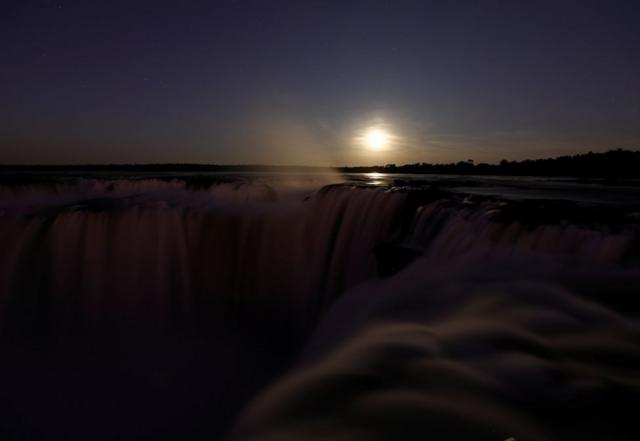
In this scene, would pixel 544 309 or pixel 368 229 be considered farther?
pixel 368 229

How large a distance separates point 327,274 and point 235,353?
307 centimetres

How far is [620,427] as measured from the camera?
2.30 meters

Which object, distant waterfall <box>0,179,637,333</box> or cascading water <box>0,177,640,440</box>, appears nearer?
cascading water <box>0,177,640,440</box>

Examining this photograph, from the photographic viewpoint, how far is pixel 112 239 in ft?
40.2

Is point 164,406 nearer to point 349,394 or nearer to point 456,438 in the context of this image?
point 349,394

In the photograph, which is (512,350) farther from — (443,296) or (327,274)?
(327,274)

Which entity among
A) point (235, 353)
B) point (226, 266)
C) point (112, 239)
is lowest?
point (235, 353)

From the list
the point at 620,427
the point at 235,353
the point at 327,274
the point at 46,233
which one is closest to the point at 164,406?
the point at 235,353

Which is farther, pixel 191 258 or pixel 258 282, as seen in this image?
pixel 191 258

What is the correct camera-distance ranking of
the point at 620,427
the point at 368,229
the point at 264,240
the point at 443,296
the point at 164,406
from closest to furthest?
the point at 620,427 < the point at 443,296 < the point at 164,406 < the point at 368,229 < the point at 264,240

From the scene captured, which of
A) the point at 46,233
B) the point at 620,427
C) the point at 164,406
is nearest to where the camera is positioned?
the point at 620,427

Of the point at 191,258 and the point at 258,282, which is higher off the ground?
the point at 191,258

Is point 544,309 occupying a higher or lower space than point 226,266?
higher

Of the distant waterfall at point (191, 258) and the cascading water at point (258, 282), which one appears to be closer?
the cascading water at point (258, 282)
